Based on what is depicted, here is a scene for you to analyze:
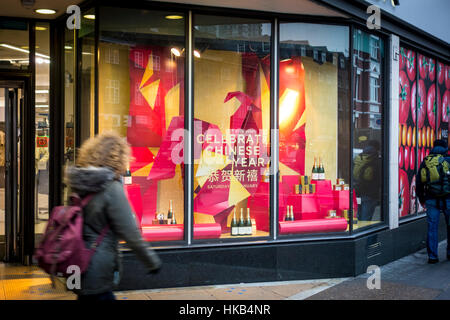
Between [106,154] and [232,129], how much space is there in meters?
4.03

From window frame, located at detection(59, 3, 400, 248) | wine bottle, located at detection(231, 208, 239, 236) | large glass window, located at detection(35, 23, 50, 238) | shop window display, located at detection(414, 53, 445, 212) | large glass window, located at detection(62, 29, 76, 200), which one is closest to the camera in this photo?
window frame, located at detection(59, 3, 400, 248)

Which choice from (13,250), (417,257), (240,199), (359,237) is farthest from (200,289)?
(417,257)

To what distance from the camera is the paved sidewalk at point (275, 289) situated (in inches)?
259

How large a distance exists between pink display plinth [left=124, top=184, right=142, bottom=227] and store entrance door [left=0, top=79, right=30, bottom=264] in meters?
1.98

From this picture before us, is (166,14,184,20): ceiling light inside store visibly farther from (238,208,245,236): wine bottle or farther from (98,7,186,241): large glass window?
(238,208,245,236): wine bottle

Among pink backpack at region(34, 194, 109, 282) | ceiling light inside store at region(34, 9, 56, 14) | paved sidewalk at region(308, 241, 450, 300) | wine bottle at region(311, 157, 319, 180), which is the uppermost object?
ceiling light inside store at region(34, 9, 56, 14)

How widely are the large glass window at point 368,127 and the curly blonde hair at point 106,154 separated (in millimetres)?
5047

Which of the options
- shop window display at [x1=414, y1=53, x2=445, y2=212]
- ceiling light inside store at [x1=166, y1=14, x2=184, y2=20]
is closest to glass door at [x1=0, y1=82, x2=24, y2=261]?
ceiling light inside store at [x1=166, y1=14, x2=184, y2=20]

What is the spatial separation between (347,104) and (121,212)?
5.31m

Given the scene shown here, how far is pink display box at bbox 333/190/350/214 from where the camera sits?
8.02 metres

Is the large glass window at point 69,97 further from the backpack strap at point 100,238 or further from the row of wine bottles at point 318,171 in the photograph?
the backpack strap at point 100,238

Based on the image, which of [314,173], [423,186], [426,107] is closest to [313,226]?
[314,173]

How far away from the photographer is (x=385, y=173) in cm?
877
